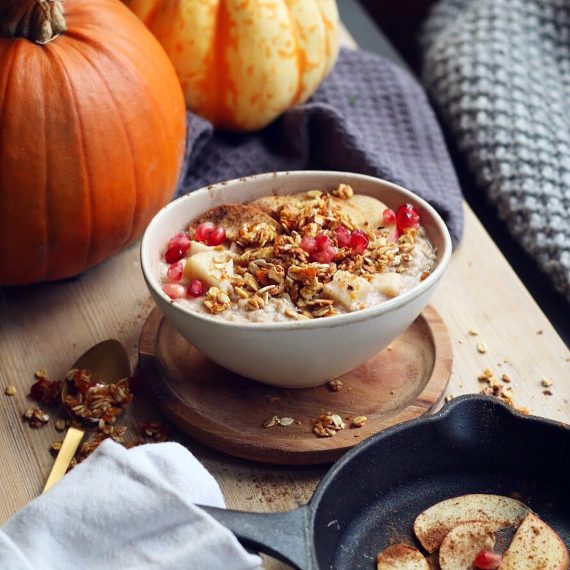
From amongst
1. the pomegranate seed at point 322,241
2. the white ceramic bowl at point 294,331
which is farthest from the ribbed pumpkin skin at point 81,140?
the pomegranate seed at point 322,241

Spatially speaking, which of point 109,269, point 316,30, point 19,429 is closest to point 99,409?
point 19,429

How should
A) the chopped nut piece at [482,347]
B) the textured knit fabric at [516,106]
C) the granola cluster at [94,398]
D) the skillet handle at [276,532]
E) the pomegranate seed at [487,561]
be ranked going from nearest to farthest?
the skillet handle at [276,532], the pomegranate seed at [487,561], the granola cluster at [94,398], the chopped nut piece at [482,347], the textured knit fabric at [516,106]

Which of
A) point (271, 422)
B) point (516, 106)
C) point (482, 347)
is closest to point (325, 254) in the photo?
point (271, 422)

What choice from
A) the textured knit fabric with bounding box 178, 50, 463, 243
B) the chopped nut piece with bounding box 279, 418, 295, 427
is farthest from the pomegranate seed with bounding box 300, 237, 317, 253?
the textured knit fabric with bounding box 178, 50, 463, 243

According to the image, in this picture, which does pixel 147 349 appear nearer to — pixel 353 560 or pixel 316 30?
pixel 353 560

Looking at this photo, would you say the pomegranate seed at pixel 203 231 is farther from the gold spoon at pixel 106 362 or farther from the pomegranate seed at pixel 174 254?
the gold spoon at pixel 106 362

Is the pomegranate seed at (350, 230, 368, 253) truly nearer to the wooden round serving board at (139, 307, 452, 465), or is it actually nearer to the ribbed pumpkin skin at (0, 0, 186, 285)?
the wooden round serving board at (139, 307, 452, 465)
